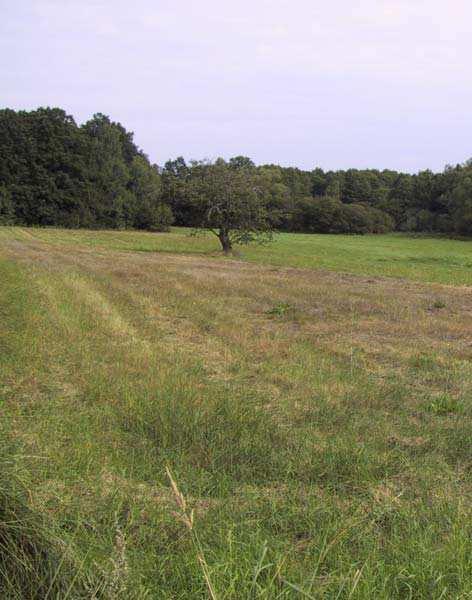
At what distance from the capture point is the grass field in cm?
249

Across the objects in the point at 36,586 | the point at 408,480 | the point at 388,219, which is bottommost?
the point at 408,480

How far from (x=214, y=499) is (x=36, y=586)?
150 centimetres

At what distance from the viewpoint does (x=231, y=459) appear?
4.23 meters

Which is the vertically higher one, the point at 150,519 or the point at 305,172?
the point at 305,172

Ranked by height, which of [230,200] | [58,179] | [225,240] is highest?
[58,179]

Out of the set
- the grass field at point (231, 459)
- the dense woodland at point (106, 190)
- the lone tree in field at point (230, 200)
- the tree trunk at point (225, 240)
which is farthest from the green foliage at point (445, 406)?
the dense woodland at point (106, 190)

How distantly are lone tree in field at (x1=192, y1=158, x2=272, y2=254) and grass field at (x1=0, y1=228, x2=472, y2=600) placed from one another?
2222cm

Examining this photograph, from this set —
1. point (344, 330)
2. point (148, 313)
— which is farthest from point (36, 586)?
point (148, 313)

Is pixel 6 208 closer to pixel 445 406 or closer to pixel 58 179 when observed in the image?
pixel 58 179

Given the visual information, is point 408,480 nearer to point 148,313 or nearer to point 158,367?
point 158,367

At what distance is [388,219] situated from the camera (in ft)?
295

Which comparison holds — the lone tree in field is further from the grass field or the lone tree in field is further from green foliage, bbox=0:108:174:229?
green foliage, bbox=0:108:174:229

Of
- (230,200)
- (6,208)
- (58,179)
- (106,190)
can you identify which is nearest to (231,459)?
(230,200)

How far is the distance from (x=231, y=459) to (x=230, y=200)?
28.4m
